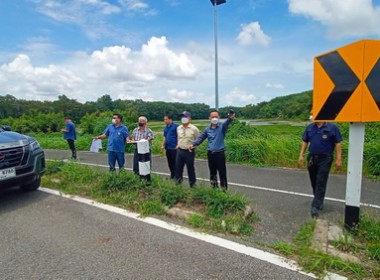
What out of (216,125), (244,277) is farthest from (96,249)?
(216,125)

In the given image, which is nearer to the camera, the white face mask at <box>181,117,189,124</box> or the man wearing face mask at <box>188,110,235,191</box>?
the man wearing face mask at <box>188,110,235,191</box>

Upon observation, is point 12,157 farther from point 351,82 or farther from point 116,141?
point 351,82

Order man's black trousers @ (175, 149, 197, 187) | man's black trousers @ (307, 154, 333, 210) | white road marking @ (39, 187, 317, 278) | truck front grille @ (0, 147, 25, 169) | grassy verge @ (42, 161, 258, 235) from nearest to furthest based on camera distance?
white road marking @ (39, 187, 317, 278)
grassy verge @ (42, 161, 258, 235)
man's black trousers @ (307, 154, 333, 210)
truck front grille @ (0, 147, 25, 169)
man's black trousers @ (175, 149, 197, 187)

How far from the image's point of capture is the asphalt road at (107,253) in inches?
98.0

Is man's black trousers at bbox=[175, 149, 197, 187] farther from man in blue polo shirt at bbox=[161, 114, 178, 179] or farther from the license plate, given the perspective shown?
the license plate

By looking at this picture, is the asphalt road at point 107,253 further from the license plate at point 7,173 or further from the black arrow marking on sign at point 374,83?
the black arrow marking on sign at point 374,83

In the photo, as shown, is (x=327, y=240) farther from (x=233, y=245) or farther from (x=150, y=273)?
(x=150, y=273)

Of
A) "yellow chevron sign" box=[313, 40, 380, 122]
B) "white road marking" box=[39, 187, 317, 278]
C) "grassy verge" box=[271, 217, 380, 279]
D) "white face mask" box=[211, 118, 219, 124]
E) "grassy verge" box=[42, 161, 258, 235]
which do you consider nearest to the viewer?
"grassy verge" box=[271, 217, 380, 279]

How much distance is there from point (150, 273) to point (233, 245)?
38.1 inches

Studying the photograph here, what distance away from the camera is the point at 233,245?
9.75 feet

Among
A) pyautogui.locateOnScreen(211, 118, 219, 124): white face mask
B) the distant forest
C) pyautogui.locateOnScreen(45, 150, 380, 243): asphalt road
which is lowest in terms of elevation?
pyautogui.locateOnScreen(45, 150, 380, 243): asphalt road

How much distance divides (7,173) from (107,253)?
2.47 meters

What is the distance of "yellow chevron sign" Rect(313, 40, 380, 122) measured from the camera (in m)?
2.76

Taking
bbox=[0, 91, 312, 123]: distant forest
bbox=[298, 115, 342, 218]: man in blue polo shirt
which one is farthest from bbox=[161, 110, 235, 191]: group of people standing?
bbox=[0, 91, 312, 123]: distant forest
